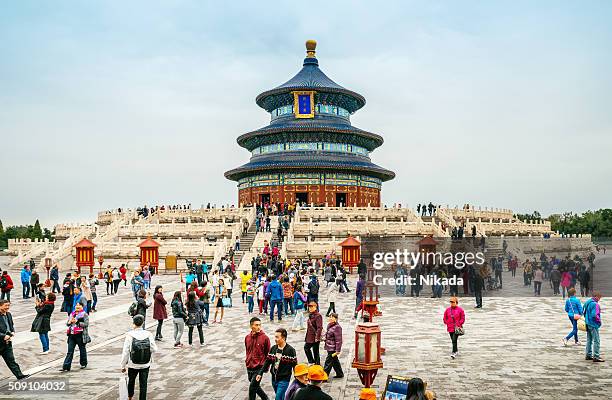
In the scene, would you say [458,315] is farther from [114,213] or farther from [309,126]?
[309,126]

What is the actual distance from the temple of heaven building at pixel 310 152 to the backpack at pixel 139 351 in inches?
1890

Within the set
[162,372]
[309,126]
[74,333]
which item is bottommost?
[162,372]

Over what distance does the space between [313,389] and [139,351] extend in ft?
13.8

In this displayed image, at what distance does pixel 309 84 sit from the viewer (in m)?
64.6

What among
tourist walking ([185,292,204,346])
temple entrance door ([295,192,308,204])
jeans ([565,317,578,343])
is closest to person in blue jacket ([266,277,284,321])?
tourist walking ([185,292,204,346])

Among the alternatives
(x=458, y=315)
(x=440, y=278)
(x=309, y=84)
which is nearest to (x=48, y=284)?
(x=440, y=278)

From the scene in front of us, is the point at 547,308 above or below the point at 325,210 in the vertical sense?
below

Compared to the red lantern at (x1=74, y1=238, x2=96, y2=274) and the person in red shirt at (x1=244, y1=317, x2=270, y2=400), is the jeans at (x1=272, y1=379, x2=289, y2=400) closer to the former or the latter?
the person in red shirt at (x1=244, y1=317, x2=270, y2=400)

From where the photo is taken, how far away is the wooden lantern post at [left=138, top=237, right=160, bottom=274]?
34562 mm

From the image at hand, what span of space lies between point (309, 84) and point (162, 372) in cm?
5388

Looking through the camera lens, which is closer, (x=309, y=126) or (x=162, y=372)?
(x=162, y=372)

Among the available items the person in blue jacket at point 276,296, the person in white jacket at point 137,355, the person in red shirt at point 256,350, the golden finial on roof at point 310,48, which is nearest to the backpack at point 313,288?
the person in blue jacket at point 276,296

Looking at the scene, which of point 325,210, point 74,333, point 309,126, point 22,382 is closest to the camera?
point 22,382

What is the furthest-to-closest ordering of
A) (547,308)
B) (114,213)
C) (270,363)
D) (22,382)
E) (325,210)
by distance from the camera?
(114,213) < (325,210) < (547,308) < (22,382) < (270,363)
